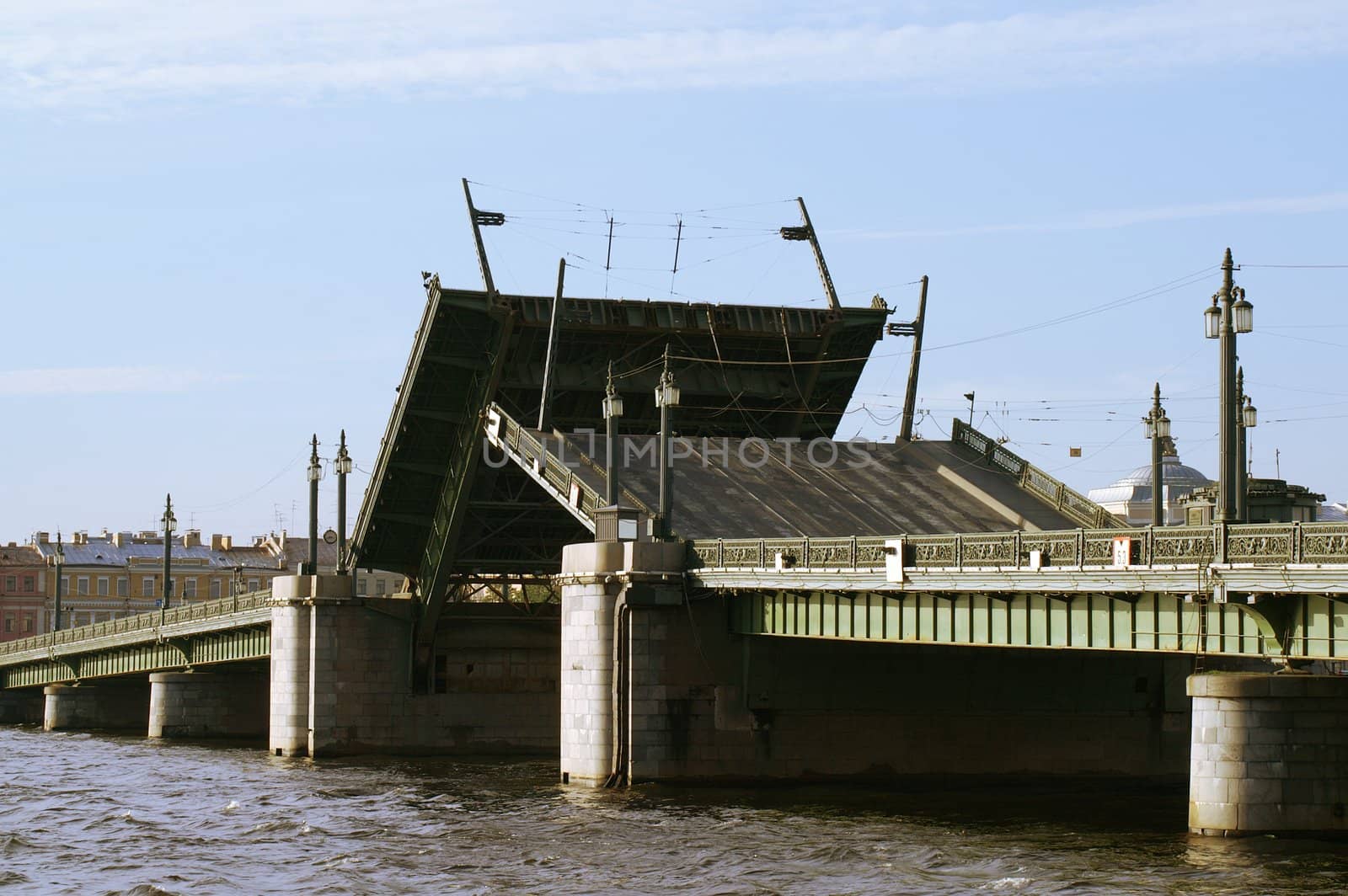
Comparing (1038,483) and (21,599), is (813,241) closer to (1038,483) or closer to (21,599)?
(1038,483)

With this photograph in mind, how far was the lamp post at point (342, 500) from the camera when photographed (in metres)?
60.0

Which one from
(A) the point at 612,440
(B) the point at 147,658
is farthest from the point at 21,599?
(A) the point at 612,440

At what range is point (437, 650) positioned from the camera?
63.9 m

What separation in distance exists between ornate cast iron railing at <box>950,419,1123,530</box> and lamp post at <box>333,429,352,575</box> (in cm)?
1798

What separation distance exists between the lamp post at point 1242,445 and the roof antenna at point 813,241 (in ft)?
47.9

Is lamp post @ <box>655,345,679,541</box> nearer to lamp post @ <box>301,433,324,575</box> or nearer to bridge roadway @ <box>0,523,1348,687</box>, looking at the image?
bridge roadway @ <box>0,523,1348,687</box>

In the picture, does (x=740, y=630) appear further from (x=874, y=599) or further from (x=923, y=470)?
(x=923, y=470)

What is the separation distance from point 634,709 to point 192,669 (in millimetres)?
35775

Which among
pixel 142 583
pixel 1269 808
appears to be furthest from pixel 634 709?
pixel 142 583

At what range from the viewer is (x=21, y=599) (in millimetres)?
137875

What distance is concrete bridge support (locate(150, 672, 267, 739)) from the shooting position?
7556cm

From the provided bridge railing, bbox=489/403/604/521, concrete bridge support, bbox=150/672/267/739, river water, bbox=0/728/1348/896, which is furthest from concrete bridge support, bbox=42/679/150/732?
bridge railing, bbox=489/403/604/521

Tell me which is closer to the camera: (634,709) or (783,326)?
(634,709)

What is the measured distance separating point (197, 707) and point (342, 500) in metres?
18.0
